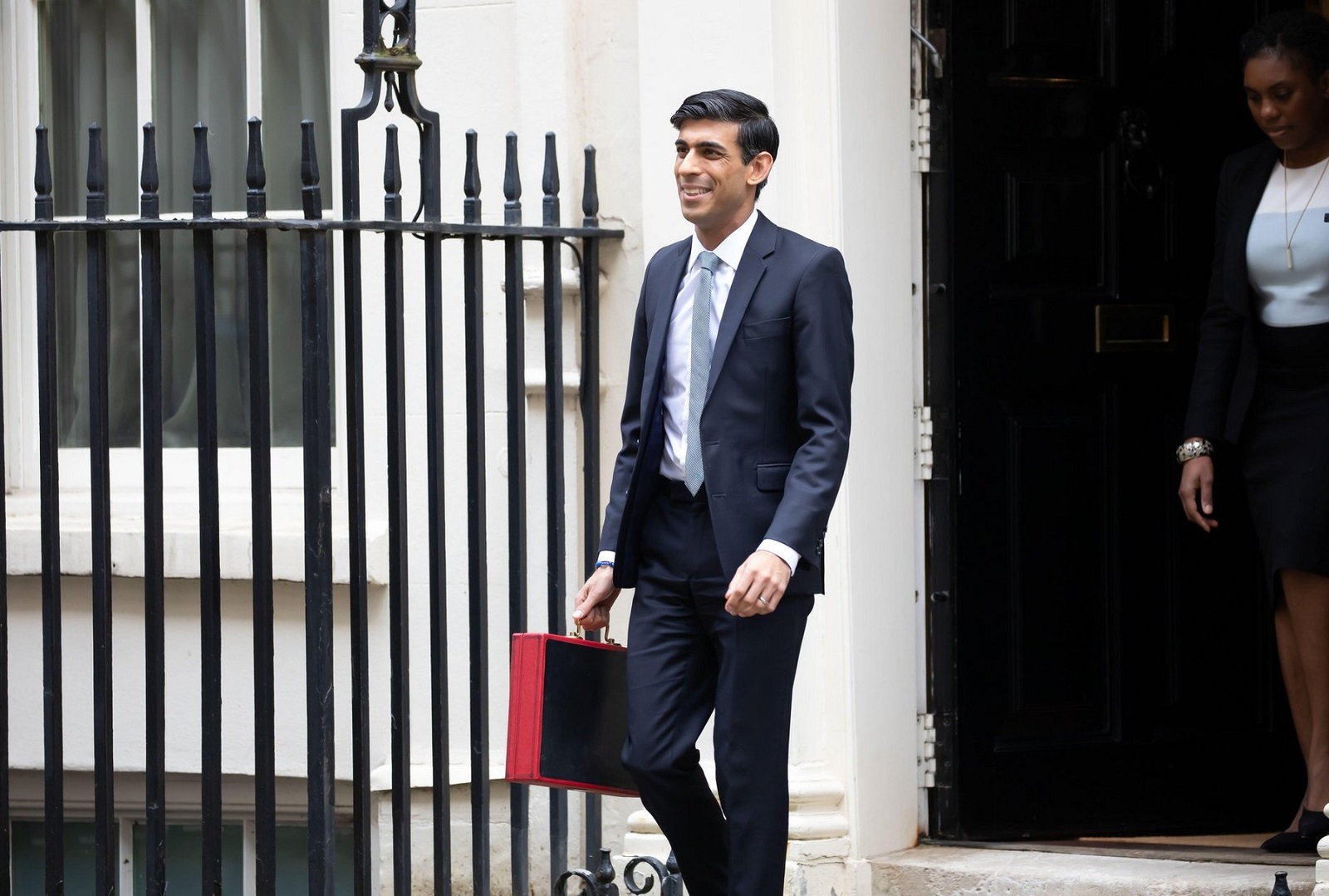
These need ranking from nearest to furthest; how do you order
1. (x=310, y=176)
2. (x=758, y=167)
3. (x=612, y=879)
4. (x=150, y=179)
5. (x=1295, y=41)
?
(x=758, y=167), (x=310, y=176), (x=150, y=179), (x=612, y=879), (x=1295, y=41)

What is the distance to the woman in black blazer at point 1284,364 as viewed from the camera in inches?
185

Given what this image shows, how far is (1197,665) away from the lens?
5402 millimetres

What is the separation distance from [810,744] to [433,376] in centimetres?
145

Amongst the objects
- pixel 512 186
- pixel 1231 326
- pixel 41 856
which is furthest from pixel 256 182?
pixel 41 856

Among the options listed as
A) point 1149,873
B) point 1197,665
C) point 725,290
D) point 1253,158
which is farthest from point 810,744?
point 1253,158

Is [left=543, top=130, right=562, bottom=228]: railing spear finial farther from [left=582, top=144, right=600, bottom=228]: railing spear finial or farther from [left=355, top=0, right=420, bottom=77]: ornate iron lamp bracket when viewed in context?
[left=355, top=0, right=420, bottom=77]: ornate iron lamp bracket

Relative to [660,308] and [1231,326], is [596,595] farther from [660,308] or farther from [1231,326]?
[1231,326]

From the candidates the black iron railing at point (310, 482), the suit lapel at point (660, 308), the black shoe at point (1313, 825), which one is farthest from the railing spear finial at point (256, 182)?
the black shoe at point (1313, 825)

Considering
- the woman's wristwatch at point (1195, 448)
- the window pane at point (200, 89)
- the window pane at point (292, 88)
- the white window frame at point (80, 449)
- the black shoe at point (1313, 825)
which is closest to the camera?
the black shoe at point (1313, 825)

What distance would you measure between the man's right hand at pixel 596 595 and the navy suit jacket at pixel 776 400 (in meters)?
0.17

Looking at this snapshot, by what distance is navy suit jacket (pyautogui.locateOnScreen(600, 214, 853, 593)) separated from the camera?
11.8 ft

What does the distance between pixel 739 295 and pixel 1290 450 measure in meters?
1.82

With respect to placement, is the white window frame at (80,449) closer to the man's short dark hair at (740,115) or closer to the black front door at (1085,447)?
the black front door at (1085,447)

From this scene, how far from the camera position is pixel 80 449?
6.09 meters
